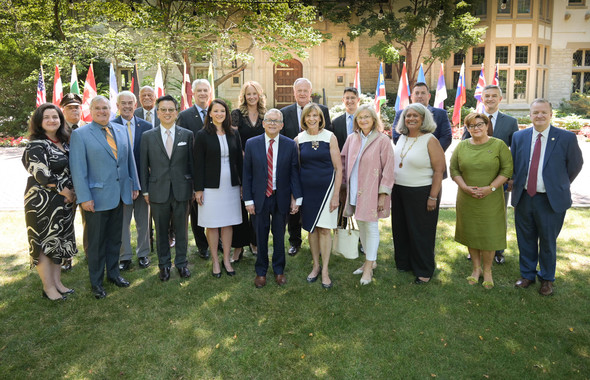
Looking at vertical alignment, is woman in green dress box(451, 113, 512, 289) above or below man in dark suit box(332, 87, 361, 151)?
below

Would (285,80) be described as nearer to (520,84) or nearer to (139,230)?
(520,84)

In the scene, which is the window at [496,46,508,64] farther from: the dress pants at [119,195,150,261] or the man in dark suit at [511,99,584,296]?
the dress pants at [119,195,150,261]

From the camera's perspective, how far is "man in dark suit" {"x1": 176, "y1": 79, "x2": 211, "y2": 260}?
5262mm

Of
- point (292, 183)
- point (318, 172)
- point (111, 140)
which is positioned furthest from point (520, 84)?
point (111, 140)

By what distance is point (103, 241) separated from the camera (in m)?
4.50

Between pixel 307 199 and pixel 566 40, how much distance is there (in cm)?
2698

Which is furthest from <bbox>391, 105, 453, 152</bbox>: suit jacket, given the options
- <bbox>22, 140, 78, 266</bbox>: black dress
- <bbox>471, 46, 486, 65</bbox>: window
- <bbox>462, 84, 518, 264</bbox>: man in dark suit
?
<bbox>471, 46, 486, 65</bbox>: window

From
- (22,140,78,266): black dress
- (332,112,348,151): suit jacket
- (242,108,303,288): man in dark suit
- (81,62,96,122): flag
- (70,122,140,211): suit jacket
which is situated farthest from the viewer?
(81,62,96,122): flag

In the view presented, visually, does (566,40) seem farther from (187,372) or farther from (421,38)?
(187,372)

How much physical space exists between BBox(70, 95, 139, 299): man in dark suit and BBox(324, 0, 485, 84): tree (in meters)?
18.1

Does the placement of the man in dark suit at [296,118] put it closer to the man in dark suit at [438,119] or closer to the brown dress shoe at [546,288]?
the man in dark suit at [438,119]

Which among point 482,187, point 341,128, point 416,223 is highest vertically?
point 341,128

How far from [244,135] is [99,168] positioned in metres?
1.76

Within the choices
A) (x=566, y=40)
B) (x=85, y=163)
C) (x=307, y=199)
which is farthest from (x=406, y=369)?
(x=566, y=40)
